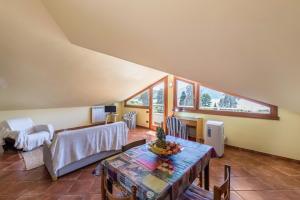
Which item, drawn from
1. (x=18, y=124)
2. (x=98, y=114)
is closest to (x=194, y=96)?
Answer: (x=98, y=114)

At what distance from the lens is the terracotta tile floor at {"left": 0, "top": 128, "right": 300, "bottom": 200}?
217cm

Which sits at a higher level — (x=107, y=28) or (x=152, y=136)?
(x=107, y=28)

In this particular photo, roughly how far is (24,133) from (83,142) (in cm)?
197

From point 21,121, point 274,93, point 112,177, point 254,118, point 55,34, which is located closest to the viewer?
point 112,177

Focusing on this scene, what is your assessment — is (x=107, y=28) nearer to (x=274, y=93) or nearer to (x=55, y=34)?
(x=55, y=34)

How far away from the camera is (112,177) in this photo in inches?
56.4

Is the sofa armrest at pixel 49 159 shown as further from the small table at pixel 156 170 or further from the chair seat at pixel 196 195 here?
the chair seat at pixel 196 195

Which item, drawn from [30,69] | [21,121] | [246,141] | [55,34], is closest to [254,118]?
[246,141]

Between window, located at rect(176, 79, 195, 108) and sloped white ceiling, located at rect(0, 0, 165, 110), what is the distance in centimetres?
85

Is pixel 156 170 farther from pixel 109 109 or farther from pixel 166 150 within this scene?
pixel 109 109

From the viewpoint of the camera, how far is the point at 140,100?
6637mm

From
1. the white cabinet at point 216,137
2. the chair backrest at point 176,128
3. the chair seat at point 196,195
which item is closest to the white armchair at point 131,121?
the chair backrest at point 176,128

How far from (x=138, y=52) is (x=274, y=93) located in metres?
2.09

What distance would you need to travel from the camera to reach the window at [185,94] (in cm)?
487
